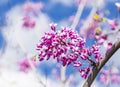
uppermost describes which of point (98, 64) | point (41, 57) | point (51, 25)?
point (51, 25)

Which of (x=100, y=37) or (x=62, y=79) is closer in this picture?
(x=100, y=37)

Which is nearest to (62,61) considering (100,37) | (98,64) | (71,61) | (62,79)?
(71,61)

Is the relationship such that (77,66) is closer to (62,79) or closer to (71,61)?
(71,61)

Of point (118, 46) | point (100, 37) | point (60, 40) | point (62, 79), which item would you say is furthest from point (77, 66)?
point (62, 79)

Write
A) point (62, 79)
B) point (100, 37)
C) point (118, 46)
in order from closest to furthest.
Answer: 1. point (118, 46)
2. point (100, 37)
3. point (62, 79)

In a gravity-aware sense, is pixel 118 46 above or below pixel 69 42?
below

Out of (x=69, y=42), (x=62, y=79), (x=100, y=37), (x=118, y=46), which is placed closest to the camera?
(x=118, y=46)
